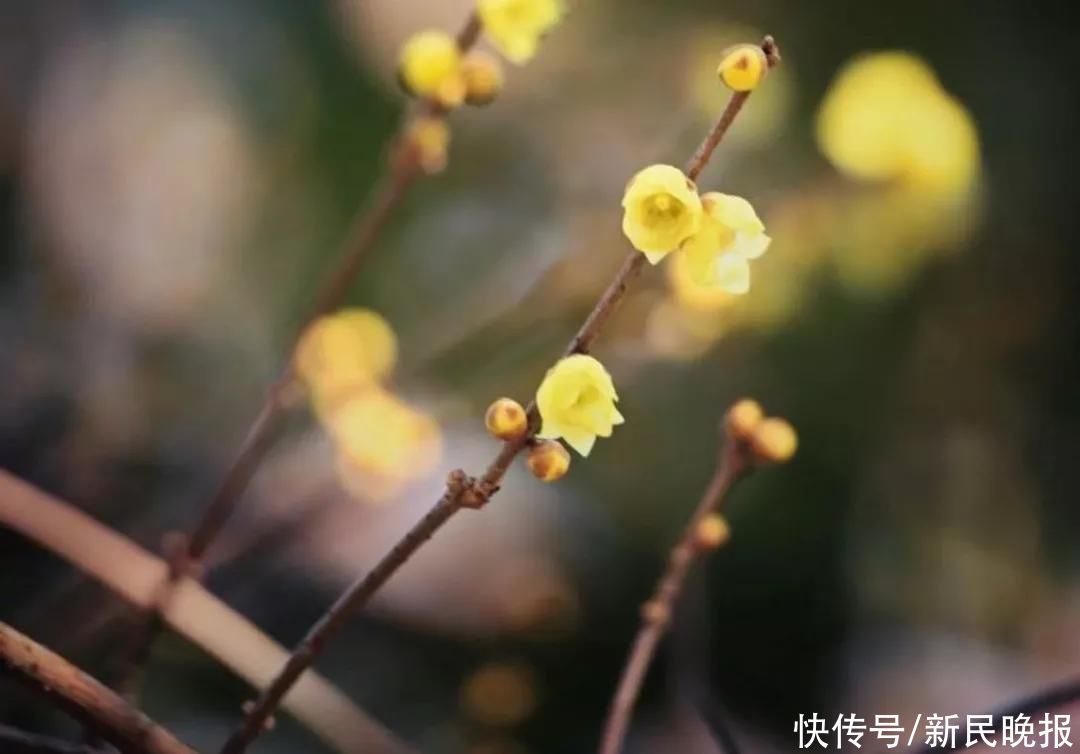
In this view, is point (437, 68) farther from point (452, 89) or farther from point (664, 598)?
point (664, 598)

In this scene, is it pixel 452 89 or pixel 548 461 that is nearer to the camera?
pixel 548 461

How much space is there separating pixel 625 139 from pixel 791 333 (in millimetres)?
182

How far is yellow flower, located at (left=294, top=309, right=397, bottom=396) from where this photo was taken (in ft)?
1.72

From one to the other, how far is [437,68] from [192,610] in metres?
0.28

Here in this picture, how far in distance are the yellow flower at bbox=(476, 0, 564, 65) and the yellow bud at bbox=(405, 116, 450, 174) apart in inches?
2.5

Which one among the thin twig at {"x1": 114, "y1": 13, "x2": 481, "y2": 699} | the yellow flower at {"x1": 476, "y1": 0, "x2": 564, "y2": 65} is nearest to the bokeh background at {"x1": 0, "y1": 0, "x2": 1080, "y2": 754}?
the thin twig at {"x1": 114, "y1": 13, "x2": 481, "y2": 699}

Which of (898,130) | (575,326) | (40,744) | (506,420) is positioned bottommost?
(40,744)

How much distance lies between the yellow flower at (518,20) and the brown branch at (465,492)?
3.7 inches

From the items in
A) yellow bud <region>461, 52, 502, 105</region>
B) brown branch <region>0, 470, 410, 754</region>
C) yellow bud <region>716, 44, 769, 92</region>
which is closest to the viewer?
yellow bud <region>716, 44, 769, 92</region>

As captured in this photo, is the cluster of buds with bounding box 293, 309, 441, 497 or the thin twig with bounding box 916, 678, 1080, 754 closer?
the thin twig with bounding box 916, 678, 1080, 754

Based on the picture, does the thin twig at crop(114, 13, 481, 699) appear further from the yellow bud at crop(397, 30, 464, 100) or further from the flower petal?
the flower petal

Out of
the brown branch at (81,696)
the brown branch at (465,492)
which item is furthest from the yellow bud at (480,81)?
the brown branch at (81,696)

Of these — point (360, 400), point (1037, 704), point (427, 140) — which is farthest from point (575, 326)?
point (1037, 704)

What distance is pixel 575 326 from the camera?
66 centimetres
